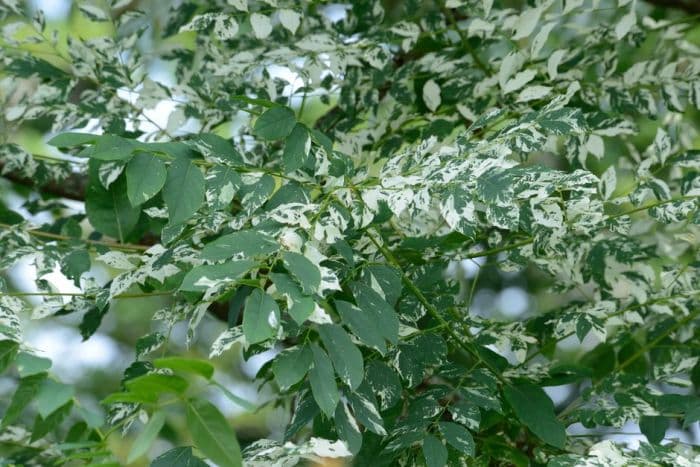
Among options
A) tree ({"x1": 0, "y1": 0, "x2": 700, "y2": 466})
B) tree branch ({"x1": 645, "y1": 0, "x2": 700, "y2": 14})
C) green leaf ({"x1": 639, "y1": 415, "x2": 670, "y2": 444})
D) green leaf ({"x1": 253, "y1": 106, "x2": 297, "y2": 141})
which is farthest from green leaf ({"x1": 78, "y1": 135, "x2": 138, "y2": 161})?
tree branch ({"x1": 645, "y1": 0, "x2": 700, "y2": 14})

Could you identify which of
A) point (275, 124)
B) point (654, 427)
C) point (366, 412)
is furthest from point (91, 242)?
point (654, 427)

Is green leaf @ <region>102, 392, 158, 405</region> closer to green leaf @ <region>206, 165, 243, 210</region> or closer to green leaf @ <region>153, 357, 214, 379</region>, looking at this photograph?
green leaf @ <region>153, 357, 214, 379</region>

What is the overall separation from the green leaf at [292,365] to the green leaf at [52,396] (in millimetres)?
194

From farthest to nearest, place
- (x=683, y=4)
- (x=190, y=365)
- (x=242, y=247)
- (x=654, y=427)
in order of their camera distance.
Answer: (x=683, y=4)
(x=654, y=427)
(x=242, y=247)
(x=190, y=365)

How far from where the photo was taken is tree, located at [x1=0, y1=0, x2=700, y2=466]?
0.95 m

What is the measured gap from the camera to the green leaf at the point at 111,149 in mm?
1013

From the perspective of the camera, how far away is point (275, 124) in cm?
107

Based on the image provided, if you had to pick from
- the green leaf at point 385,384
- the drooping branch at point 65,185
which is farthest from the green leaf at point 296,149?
the drooping branch at point 65,185

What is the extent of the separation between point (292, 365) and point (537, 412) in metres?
0.40

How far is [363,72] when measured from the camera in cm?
165

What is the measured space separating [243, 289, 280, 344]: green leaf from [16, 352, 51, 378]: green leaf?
0.21 m

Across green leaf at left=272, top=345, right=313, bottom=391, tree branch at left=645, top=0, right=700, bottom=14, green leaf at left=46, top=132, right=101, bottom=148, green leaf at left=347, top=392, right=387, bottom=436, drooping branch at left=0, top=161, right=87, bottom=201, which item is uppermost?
green leaf at left=46, top=132, right=101, bottom=148

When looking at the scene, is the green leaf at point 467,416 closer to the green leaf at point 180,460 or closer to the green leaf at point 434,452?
the green leaf at point 434,452

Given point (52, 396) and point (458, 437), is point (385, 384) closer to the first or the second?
point (458, 437)
